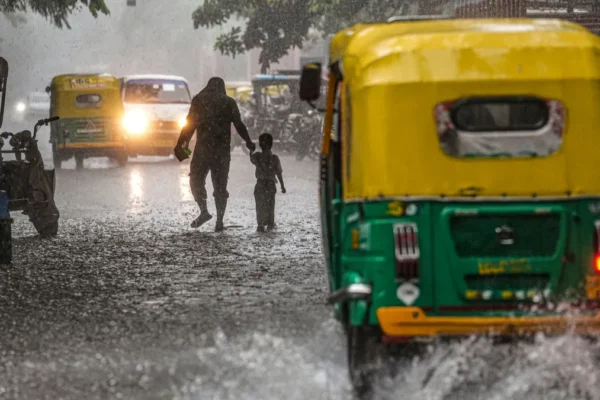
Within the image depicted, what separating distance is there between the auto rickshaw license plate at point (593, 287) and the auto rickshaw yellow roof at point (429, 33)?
117 cm

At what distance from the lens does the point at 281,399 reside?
6648 millimetres

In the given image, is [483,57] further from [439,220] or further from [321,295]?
[321,295]

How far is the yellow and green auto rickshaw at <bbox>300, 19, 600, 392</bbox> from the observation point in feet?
21.6

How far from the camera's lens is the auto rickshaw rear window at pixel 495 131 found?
674 centimetres

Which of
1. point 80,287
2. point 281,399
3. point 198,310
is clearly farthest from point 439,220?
point 80,287

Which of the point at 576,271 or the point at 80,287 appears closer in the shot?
the point at 576,271

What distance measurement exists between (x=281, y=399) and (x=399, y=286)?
78 cm

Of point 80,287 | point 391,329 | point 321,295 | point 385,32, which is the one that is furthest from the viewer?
point 80,287

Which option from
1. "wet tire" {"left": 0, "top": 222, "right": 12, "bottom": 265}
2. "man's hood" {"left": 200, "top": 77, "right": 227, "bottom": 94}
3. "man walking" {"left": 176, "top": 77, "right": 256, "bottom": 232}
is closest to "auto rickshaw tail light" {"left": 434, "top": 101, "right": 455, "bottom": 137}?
"wet tire" {"left": 0, "top": 222, "right": 12, "bottom": 265}

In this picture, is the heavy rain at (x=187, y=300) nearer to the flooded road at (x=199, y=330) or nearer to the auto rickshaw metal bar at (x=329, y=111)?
the flooded road at (x=199, y=330)

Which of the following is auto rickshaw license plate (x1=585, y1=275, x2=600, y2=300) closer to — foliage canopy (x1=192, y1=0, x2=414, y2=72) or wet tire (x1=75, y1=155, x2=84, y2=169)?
wet tire (x1=75, y1=155, x2=84, y2=169)

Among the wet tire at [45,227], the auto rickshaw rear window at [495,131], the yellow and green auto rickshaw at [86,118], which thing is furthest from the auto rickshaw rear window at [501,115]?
the yellow and green auto rickshaw at [86,118]

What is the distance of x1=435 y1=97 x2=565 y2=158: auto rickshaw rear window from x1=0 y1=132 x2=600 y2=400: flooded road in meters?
0.91

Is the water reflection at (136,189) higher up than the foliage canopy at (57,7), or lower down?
lower down
